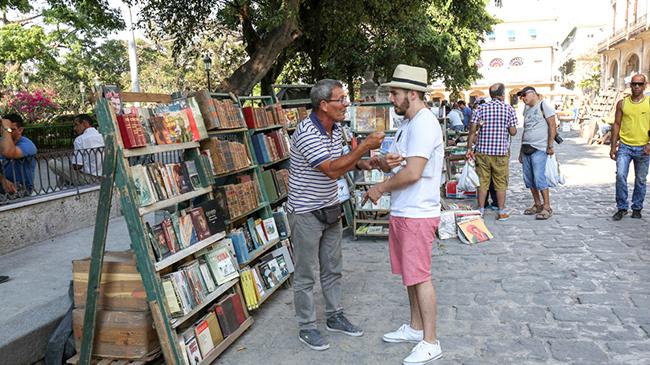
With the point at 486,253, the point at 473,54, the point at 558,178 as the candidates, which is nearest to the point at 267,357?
the point at 486,253

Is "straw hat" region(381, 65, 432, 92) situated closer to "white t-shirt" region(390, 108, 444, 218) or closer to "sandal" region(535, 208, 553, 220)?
"white t-shirt" region(390, 108, 444, 218)

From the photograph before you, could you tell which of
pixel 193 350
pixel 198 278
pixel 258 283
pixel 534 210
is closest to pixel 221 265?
pixel 198 278

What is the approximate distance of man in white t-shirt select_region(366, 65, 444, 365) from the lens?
A: 11.0 feet

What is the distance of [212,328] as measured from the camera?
3.81 m

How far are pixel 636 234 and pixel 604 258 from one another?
120cm

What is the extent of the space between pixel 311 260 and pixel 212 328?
2.97ft

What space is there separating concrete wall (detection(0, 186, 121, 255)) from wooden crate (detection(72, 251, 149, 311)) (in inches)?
145

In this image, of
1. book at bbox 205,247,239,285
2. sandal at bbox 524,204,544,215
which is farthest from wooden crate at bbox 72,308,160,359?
sandal at bbox 524,204,544,215

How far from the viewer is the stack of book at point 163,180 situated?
3383mm

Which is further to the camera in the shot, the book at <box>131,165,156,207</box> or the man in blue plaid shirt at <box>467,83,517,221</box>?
the man in blue plaid shirt at <box>467,83,517,221</box>

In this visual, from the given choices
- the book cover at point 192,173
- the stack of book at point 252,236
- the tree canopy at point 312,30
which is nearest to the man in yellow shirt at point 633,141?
the stack of book at point 252,236

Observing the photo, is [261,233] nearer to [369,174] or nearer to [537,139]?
[369,174]

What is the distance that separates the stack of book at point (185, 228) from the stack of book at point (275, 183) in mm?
1221

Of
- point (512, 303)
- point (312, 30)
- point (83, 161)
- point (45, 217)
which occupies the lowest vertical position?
point (512, 303)
